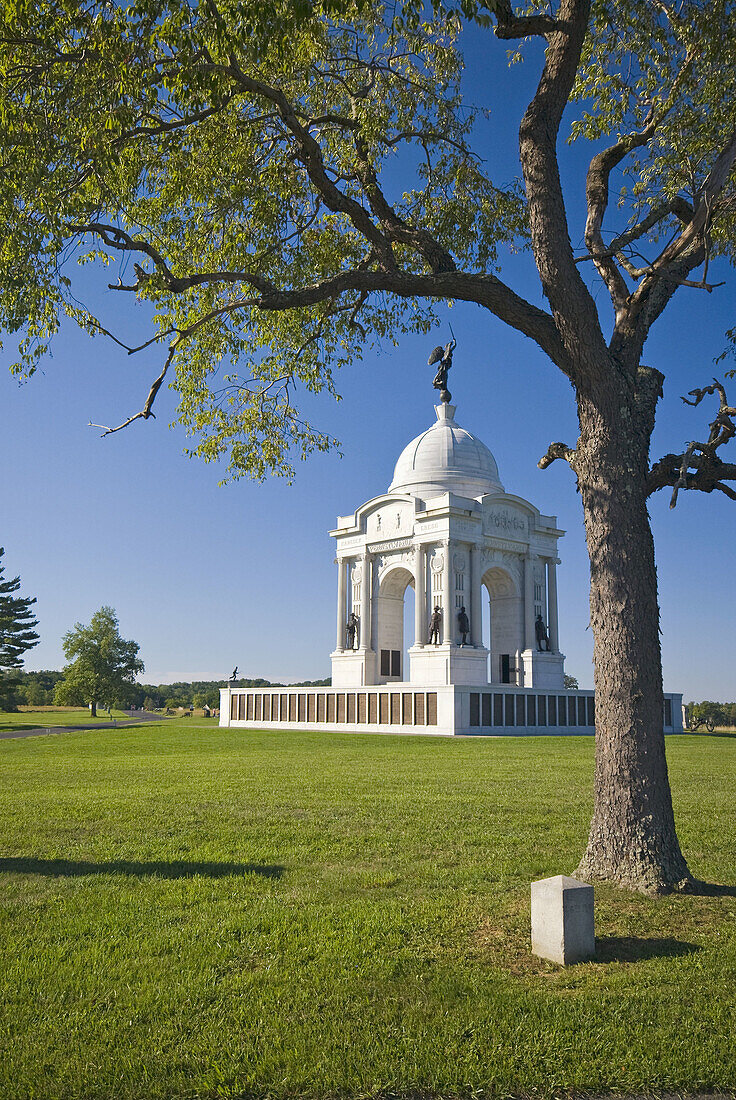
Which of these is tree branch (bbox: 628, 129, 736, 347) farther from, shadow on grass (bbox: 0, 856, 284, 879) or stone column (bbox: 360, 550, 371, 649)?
stone column (bbox: 360, 550, 371, 649)

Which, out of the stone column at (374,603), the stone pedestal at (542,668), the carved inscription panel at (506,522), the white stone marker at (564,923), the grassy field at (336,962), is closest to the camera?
the grassy field at (336,962)

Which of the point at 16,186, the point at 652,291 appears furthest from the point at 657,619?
A: the point at 16,186

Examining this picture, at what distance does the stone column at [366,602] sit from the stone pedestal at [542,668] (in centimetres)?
827

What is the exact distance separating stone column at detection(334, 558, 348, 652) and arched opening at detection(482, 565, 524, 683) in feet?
25.6

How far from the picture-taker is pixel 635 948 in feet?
20.0

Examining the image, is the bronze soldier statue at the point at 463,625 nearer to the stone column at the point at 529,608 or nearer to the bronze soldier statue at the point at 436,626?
the bronze soldier statue at the point at 436,626

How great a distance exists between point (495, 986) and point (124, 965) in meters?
2.40

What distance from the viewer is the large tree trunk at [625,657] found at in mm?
7535

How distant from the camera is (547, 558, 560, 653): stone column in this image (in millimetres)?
46500

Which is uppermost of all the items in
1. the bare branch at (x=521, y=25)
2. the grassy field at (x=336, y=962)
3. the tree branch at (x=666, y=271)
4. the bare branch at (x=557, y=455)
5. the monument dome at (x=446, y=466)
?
the monument dome at (x=446, y=466)

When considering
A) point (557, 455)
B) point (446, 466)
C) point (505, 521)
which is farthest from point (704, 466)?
point (446, 466)

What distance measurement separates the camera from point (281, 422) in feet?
43.7

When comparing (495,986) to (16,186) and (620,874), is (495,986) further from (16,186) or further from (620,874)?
(16,186)

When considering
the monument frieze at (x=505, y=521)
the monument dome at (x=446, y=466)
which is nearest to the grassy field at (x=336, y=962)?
the monument frieze at (x=505, y=521)
